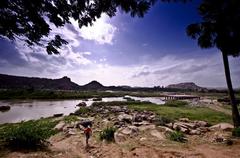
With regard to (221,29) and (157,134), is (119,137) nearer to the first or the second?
(157,134)

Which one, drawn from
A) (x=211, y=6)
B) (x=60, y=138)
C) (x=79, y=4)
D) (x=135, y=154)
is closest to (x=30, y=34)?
(x=79, y=4)

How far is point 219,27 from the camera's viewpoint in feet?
47.2

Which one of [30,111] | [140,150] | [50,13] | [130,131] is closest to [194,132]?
[130,131]

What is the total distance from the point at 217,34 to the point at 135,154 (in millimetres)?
10751

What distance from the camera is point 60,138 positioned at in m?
14.4

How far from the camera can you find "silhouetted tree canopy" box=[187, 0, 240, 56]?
1317 cm

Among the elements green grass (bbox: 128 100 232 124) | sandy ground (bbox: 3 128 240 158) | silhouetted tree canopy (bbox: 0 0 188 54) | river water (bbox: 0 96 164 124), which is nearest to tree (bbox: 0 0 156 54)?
silhouetted tree canopy (bbox: 0 0 188 54)

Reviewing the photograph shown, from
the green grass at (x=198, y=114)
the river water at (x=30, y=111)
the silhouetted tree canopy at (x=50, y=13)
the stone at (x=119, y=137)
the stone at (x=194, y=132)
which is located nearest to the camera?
the silhouetted tree canopy at (x=50, y=13)

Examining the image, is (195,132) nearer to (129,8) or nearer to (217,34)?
(217,34)

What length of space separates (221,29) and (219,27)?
0.20 meters

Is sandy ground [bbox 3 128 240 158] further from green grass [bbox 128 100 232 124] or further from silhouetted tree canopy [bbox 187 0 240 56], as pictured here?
green grass [bbox 128 100 232 124]

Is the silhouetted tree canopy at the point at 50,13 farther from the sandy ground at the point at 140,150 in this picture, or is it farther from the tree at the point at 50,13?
the sandy ground at the point at 140,150

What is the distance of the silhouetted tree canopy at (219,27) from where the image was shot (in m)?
13.2

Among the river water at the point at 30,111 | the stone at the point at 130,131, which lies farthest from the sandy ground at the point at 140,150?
the river water at the point at 30,111
